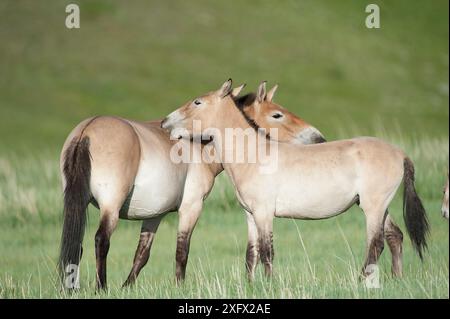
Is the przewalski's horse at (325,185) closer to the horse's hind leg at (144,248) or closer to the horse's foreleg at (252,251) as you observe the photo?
the horse's foreleg at (252,251)

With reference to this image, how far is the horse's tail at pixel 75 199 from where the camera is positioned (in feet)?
30.3

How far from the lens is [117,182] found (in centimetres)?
945

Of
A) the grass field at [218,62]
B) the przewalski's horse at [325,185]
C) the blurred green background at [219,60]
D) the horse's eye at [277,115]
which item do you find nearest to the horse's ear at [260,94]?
the horse's eye at [277,115]

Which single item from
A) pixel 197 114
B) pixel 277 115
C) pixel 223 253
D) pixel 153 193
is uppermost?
pixel 277 115

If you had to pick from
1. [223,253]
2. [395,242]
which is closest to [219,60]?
[223,253]

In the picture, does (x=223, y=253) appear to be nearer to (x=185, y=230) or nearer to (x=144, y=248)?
(x=144, y=248)

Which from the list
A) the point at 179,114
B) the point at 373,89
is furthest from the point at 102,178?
the point at 373,89

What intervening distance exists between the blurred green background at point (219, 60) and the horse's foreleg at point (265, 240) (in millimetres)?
37532

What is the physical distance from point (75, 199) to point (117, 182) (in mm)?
473

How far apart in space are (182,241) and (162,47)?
5404cm

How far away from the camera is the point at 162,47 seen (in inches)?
2505

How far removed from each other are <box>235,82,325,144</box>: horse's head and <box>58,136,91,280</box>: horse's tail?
7.79 feet

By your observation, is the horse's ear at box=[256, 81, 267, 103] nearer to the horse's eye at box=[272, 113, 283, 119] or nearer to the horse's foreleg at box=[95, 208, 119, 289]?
the horse's eye at box=[272, 113, 283, 119]
